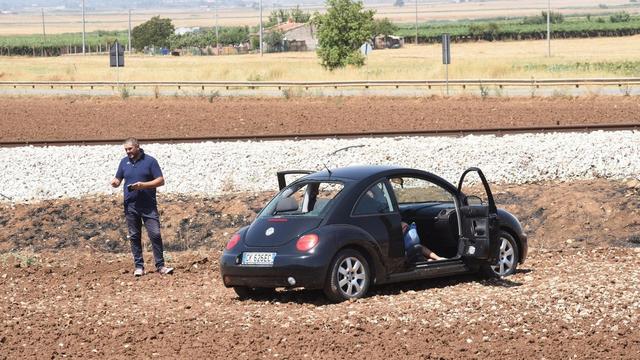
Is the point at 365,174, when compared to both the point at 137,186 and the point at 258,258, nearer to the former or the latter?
the point at 258,258

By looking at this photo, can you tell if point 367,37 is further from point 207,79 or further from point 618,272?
point 618,272

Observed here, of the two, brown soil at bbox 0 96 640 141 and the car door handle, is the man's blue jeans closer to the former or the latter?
the car door handle

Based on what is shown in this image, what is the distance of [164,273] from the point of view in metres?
14.6

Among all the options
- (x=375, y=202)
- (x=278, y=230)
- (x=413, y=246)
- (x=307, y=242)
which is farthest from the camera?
(x=413, y=246)

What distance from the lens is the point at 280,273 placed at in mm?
11953

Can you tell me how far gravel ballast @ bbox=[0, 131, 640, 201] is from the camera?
21.1m

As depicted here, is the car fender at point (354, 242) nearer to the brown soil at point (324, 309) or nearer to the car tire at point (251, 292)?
the brown soil at point (324, 309)

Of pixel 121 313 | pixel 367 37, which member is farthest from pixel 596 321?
pixel 367 37

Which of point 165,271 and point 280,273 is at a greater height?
point 280,273

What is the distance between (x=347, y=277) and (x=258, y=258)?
0.96m

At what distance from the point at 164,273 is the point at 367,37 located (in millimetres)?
53046

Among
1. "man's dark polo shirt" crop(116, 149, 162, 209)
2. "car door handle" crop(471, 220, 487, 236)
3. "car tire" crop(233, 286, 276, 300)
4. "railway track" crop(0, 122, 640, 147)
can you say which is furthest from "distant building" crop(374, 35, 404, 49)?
"car tire" crop(233, 286, 276, 300)

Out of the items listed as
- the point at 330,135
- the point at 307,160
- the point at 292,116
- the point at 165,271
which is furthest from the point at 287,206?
the point at 292,116

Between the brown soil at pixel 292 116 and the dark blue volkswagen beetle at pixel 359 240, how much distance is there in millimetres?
15723
